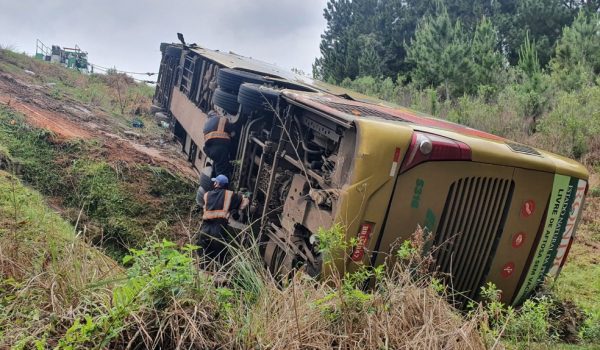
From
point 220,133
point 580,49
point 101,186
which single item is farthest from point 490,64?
point 101,186

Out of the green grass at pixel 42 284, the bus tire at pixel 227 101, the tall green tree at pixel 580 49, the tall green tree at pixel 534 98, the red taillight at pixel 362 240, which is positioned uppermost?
the tall green tree at pixel 580 49

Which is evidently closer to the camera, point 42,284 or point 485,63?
point 42,284

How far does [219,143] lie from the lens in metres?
6.01

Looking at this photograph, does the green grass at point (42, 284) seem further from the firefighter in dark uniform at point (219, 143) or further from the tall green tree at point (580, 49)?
the tall green tree at point (580, 49)

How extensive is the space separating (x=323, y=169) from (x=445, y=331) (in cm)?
181

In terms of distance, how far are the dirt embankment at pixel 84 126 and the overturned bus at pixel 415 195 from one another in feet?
12.7

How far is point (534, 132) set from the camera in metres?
11.5

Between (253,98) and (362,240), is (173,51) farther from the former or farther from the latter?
(362,240)

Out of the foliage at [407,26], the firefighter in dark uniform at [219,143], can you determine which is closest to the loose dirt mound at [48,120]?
the firefighter in dark uniform at [219,143]

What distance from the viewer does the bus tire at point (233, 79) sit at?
6.03 meters

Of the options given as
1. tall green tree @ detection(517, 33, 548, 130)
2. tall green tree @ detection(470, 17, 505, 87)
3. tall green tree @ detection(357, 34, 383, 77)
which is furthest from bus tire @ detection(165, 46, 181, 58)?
tall green tree @ detection(357, 34, 383, 77)

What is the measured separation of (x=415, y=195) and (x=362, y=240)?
0.48m

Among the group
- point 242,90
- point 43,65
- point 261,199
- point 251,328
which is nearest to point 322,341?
point 251,328

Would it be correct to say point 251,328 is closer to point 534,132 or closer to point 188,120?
point 188,120
